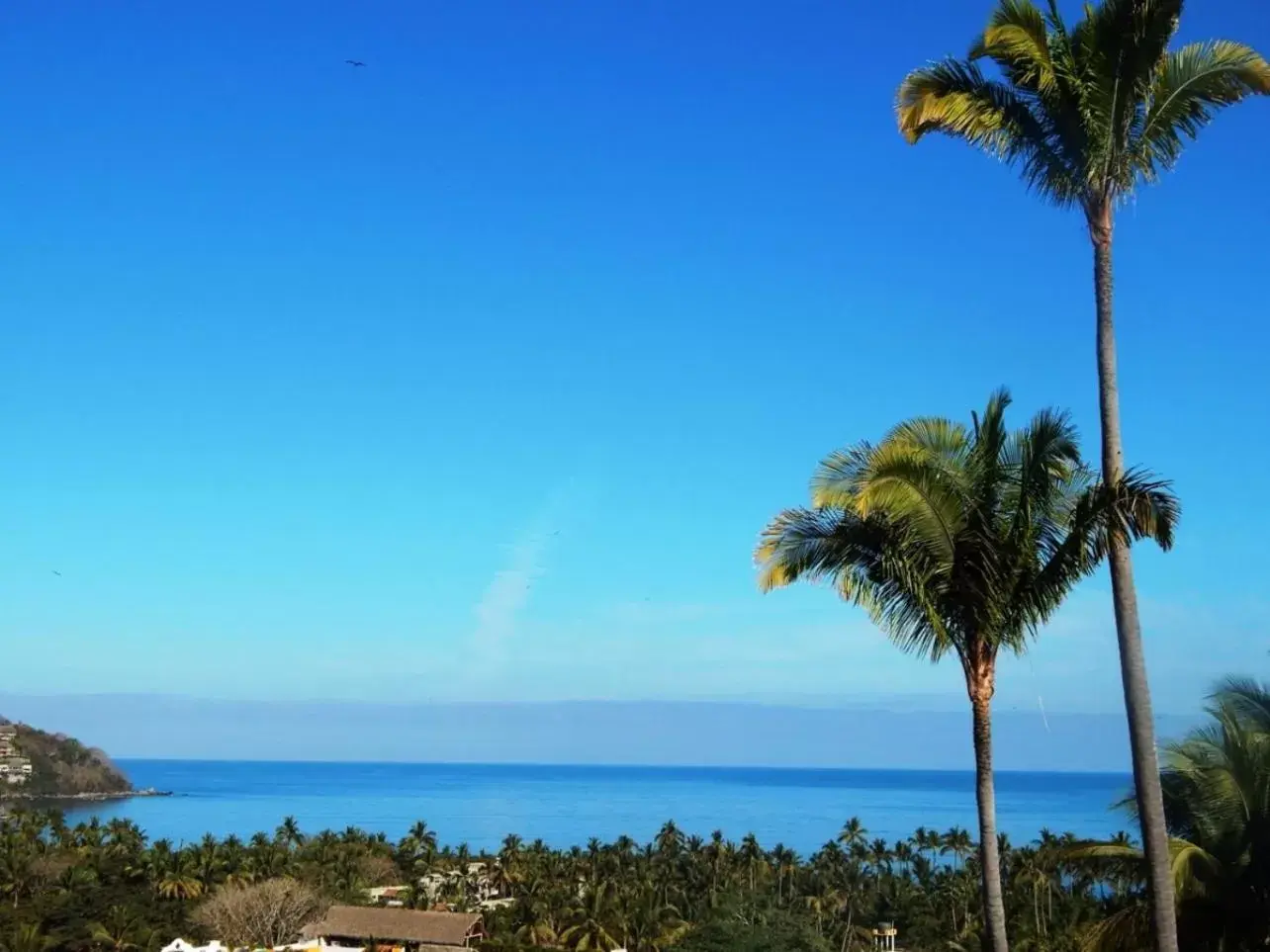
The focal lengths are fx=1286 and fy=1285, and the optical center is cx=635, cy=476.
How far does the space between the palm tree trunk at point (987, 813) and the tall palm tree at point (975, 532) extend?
0.04ft

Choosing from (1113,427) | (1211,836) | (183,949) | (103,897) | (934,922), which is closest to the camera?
(1113,427)

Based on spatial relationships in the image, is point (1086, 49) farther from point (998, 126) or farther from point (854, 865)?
point (854, 865)

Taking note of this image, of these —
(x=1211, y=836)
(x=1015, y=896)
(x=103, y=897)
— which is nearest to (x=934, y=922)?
(x=1015, y=896)

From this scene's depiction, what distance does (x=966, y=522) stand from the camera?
1109cm

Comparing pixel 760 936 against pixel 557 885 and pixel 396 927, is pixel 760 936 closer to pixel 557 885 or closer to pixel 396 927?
pixel 396 927

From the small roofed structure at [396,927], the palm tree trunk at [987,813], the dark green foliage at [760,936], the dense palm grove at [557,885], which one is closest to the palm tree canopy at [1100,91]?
the palm tree trunk at [987,813]

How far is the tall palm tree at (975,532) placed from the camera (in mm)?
10852

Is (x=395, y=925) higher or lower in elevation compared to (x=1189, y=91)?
lower

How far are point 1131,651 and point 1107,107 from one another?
172 inches

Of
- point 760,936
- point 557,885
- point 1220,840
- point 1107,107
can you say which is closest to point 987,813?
point 1220,840

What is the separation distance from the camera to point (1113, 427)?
10219 mm

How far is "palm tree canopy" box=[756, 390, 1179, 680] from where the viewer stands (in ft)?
35.7

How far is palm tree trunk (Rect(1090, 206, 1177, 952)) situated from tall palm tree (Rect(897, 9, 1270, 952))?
11mm

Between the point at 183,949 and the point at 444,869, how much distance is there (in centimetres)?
4924
